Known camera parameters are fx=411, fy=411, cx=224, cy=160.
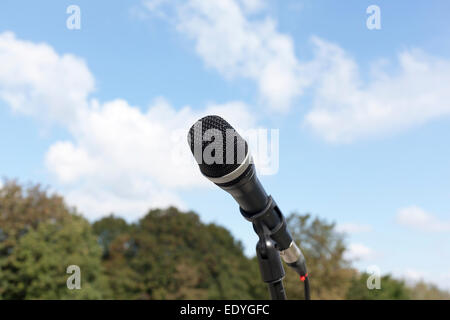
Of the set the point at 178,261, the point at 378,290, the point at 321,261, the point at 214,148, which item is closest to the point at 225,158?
the point at 214,148

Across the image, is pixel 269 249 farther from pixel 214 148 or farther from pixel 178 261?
pixel 178 261

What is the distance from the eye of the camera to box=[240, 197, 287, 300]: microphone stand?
3.05 m

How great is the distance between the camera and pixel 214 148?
269 cm

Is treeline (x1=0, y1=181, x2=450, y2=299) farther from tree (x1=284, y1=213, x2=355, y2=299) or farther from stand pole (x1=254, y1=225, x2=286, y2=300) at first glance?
stand pole (x1=254, y1=225, x2=286, y2=300)

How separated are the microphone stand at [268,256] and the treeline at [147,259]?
2991 cm

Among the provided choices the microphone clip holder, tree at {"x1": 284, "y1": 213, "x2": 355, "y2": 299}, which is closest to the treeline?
tree at {"x1": 284, "y1": 213, "x2": 355, "y2": 299}

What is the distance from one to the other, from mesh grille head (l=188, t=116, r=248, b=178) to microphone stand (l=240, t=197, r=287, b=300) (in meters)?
0.55

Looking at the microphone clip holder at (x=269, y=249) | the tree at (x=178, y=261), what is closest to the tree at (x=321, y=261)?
the tree at (x=178, y=261)

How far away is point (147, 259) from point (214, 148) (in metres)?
43.9

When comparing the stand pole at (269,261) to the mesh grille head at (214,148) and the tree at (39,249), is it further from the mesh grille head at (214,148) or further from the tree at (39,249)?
the tree at (39,249)
